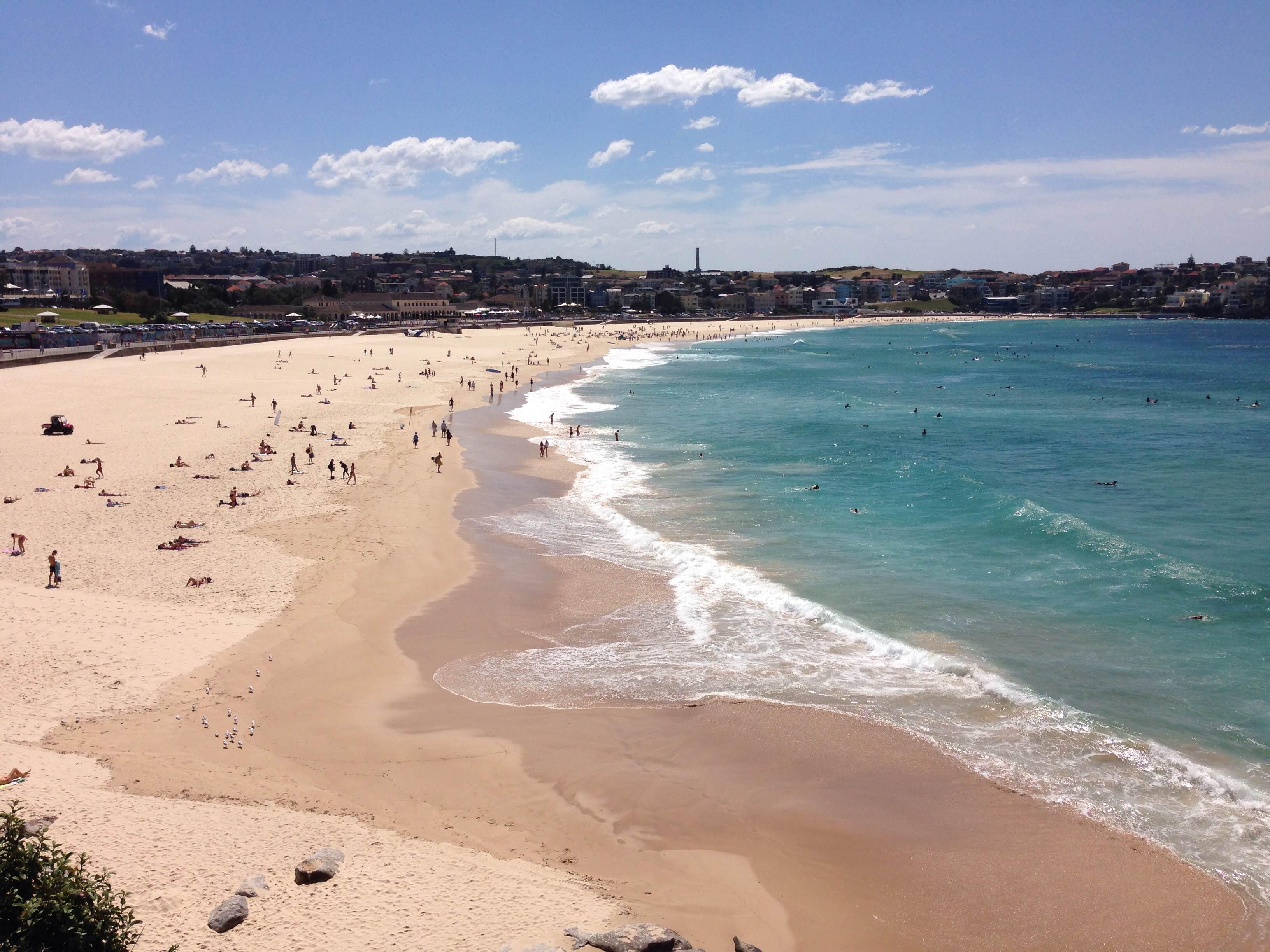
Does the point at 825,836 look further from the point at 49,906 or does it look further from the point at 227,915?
the point at 49,906

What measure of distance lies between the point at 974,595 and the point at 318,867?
1313 cm

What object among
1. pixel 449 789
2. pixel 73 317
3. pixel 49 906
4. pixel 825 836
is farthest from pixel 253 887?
pixel 73 317

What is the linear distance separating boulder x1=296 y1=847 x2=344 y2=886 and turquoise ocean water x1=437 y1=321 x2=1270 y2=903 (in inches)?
176

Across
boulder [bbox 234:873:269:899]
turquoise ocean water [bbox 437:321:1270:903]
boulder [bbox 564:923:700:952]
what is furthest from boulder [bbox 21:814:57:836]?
turquoise ocean water [bbox 437:321:1270:903]

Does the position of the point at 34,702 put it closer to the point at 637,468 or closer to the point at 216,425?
the point at 637,468

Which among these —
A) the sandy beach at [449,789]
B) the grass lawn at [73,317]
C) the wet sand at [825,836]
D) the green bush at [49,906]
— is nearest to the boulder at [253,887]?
the sandy beach at [449,789]

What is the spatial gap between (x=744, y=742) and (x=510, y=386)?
4750 centimetres

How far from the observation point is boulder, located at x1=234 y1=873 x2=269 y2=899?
24.6 ft

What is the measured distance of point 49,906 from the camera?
5645mm

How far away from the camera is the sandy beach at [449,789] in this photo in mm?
7930

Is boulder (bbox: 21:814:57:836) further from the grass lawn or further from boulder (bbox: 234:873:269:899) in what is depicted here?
the grass lawn

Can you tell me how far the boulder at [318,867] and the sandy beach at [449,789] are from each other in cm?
11

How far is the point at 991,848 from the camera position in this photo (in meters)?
9.33

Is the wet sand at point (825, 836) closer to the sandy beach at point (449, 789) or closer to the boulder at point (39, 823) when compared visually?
the sandy beach at point (449, 789)
